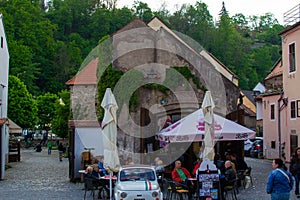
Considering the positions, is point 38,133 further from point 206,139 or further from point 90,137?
point 206,139

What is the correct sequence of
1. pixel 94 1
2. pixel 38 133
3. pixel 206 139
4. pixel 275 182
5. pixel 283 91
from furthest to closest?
1. pixel 94 1
2. pixel 38 133
3. pixel 283 91
4. pixel 206 139
5. pixel 275 182

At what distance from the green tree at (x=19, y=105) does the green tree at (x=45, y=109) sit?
355 inches

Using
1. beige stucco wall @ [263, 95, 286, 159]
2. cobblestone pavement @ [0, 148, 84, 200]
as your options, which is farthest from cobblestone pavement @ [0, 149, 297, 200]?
beige stucco wall @ [263, 95, 286, 159]

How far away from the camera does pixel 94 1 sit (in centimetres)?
8138

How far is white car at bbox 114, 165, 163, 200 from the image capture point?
12211 millimetres

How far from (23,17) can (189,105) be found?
50895 mm

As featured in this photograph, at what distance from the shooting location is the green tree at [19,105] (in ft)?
164

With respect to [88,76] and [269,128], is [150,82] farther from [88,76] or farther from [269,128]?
[269,128]

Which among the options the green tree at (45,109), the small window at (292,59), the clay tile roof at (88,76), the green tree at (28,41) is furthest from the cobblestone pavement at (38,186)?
the green tree at (28,41)

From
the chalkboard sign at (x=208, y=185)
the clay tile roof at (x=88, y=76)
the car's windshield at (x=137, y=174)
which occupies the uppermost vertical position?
the clay tile roof at (x=88, y=76)

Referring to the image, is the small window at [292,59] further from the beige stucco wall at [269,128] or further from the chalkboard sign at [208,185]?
the chalkboard sign at [208,185]

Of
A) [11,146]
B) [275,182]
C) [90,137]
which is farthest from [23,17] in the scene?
[275,182]

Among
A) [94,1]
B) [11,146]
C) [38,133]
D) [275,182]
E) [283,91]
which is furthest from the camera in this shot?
[94,1]

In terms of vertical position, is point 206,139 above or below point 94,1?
below
